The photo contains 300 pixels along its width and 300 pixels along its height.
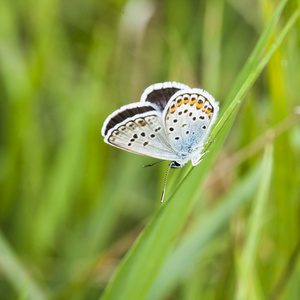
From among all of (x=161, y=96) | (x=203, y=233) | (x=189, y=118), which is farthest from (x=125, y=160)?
(x=161, y=96)

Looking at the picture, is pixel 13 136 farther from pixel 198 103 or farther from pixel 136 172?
pixel 198 103

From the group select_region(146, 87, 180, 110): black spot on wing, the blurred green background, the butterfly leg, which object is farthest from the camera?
the blurred green background

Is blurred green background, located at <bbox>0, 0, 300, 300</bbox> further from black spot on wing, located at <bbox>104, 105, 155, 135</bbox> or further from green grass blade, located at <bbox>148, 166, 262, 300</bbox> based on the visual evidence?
black spot on wing, located at <bbox>104, 105, 155, 135</bbox>

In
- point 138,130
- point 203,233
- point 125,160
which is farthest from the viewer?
point 125,160

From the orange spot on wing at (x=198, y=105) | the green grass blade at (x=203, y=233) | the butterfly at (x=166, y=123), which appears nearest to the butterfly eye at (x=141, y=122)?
the butterfly at (x=166, y=123)

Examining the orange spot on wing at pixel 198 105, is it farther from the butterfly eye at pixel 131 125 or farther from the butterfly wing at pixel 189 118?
the butterfly eye at pixel 131 125

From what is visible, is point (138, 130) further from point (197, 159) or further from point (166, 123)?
point (197, 159)

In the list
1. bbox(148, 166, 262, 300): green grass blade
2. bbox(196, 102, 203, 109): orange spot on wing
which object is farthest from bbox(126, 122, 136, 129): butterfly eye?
bbox(148, 166, 262, 300): green grass blade
